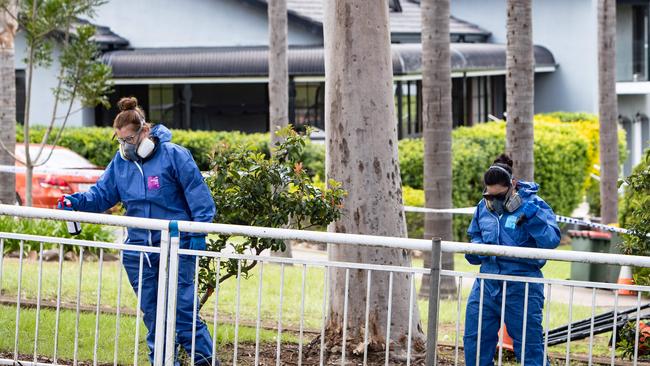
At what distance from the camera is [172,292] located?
664cm

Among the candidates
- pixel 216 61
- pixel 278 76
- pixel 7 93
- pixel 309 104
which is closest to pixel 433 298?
pixel 7 93

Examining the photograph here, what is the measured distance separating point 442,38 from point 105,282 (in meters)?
4.62

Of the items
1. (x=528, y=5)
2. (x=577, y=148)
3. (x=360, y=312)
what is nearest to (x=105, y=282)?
(x=360, y=312)

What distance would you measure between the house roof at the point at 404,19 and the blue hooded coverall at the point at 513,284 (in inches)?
680

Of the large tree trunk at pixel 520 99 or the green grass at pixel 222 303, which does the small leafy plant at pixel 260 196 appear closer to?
the green grass at pixel 222 303

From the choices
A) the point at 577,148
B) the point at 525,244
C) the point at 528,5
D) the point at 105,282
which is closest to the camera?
the point at 525,244

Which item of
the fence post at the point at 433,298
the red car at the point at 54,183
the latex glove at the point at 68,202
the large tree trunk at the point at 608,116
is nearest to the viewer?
the fence post at the point at 433,298

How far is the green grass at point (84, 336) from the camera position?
8078mm

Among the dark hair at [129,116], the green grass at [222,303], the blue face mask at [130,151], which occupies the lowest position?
the green grass at [222,303]

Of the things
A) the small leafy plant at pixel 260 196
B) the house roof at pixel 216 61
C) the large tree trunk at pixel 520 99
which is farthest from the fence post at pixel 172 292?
the house roof at pixel 216 61

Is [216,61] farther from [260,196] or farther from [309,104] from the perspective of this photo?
[260,196]

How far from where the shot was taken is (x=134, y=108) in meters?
7.56

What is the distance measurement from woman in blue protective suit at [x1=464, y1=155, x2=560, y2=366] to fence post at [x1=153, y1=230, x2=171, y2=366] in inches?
73.8

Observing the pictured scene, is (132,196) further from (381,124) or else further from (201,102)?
(201,102)
